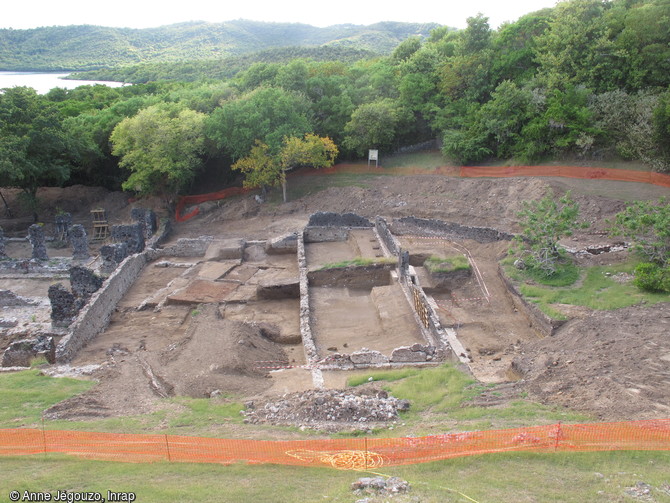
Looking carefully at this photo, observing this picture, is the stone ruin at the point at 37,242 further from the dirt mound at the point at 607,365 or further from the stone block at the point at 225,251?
the dirt mound at the point at 607,365

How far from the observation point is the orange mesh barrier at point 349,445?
9.41 m

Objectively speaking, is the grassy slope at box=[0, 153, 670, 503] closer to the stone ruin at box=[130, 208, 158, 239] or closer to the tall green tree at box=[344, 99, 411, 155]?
the stone ruin at box=[130, 208, 158, 239]

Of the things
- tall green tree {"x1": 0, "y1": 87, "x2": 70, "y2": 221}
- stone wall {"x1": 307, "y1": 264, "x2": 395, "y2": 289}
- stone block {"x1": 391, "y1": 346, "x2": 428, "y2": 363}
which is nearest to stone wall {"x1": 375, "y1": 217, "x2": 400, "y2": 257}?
stone wall {"x1": 307, "y1": 264, "x2": 395, "y2": 289}

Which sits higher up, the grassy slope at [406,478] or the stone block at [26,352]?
the grassy slope at [406,478]

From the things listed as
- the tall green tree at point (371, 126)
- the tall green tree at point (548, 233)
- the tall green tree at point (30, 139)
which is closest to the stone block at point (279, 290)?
the tall green tree at point (548, 233)

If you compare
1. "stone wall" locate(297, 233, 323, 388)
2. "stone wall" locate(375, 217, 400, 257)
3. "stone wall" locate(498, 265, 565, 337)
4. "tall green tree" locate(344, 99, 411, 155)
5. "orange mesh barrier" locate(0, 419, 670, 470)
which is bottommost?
"stone wall" locate(498, 265, 565, 337)

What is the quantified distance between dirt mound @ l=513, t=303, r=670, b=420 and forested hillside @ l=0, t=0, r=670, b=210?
14.8 m

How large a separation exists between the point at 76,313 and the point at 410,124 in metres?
26.5

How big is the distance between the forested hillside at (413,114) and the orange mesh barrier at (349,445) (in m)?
22.1

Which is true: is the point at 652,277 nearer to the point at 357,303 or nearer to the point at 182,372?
the point at 357,303

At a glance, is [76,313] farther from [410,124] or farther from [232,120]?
[410,124]

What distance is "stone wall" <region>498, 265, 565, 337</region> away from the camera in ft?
59.8

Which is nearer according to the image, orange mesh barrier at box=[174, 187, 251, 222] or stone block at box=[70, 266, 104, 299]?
stone block at box=[70, 266, 104, 299]

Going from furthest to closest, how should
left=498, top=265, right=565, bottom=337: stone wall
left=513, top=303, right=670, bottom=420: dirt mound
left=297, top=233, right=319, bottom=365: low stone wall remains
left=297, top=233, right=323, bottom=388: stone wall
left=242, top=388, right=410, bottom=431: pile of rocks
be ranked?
left=498, top=265, right=565, bottom=337: stone wall, left=297, top=233, right=319, bottom=365: low stone wall remains, left=297, top=233, right=323, bottom=388: stone wall, left=513, top=303, right=670, bottom=420: dirt mound, left=242, top=388, right=410, bottom=431: pile of rocks
